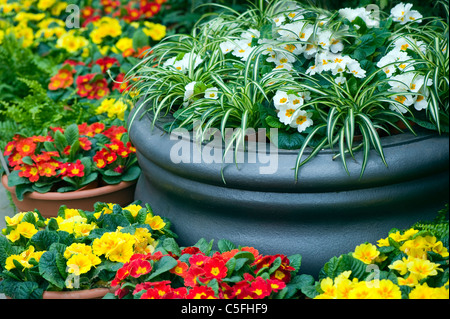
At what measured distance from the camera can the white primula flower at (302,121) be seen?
217 centimetres

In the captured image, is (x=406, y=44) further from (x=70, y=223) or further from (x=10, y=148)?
(x=10, y=148)

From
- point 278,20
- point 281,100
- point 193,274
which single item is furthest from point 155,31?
point 193,274

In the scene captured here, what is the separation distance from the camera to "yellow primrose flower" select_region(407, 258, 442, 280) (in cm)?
183

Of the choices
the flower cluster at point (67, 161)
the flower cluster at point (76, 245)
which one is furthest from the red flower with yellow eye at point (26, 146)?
the flower cluster at point (76, 245)

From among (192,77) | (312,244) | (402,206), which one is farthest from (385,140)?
(192,77)

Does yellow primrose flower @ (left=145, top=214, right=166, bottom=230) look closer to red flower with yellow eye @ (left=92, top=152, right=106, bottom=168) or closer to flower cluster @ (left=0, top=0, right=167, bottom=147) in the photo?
red flower with yellow eye @ (left=92, top=152, right=106, bottom=168)

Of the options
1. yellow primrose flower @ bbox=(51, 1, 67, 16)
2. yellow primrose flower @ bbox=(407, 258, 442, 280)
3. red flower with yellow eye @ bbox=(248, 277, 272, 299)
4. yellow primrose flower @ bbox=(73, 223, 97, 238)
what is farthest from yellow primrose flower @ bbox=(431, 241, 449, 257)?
yellow primrose flower @ bbox=(51, 1, 67, 16)

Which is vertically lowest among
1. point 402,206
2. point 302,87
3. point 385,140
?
point 402,206

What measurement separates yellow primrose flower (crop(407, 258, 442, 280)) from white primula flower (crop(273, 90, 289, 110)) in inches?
28.5

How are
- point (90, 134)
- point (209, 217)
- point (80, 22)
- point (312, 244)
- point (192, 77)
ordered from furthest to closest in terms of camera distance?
point (80, 22) < point (90, 134) < point (192, 77) < point (209, 217) < point (312, 244)

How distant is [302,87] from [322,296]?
2.67 ft

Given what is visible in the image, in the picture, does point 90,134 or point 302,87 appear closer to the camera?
point 302,87

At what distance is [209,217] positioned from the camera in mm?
2262

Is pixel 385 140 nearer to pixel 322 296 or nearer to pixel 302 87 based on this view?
pixel 302 87
